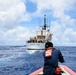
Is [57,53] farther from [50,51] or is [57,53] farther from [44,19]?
[44,19]

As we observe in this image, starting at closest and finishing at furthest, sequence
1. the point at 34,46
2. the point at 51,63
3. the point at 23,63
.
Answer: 1. the point at 51,63
2. the point at 23,63
3. the point at 34,46

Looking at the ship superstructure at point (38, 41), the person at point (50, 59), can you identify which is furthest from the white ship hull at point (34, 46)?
the person at point (50, 59)

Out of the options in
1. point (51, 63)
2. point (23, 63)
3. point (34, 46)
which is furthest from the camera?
point (34, 46)

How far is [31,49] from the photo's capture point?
7925cm

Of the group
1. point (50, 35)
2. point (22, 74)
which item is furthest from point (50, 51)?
point (50, 35)

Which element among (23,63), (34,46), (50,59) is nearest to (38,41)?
(34,46)

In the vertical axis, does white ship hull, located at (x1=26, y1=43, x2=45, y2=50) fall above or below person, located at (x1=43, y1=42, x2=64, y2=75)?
above

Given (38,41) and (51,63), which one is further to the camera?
(38,41)

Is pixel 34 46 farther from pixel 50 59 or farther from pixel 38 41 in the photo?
pixel 50 59

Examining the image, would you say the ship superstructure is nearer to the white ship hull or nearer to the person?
the white ship hull

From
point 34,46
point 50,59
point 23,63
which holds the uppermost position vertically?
point 34,46

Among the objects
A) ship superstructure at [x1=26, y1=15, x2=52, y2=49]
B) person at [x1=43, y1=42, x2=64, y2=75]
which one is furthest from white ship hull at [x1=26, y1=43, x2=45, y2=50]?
person at [x1=43, y1=42, x2=64, y2=75]

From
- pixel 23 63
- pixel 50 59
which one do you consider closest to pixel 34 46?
pixel 23 63

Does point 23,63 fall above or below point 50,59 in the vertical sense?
below
